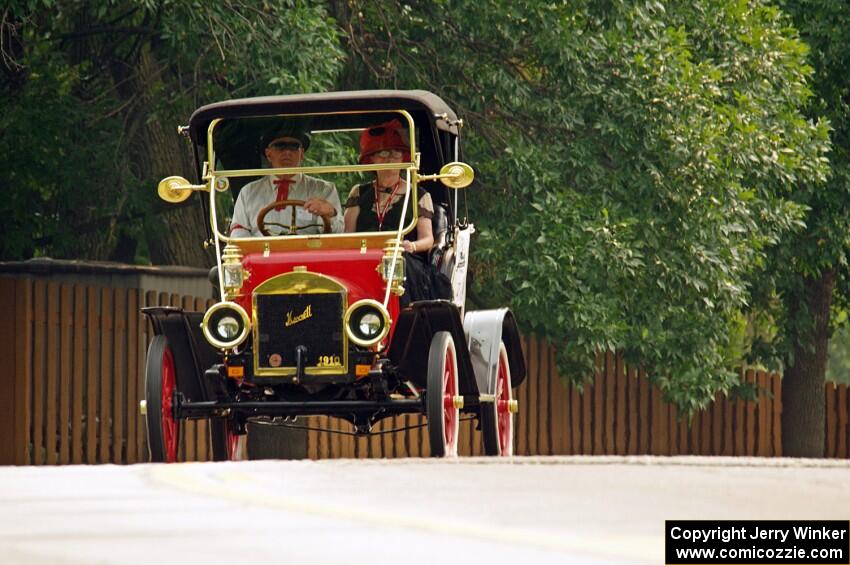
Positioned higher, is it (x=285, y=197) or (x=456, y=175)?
(x=456, y=175)

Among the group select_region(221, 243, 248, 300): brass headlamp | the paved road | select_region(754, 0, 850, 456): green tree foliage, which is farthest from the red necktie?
select_region(754, 0, 850, 456): green tree foliage

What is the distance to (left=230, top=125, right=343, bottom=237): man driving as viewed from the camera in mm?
11734

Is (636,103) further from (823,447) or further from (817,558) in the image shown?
(817,558)

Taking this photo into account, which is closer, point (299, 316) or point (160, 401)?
point (299, 316)

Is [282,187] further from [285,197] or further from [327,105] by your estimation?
[327,105]

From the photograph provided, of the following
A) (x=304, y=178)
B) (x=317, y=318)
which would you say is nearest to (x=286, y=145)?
(x=304, y=178)

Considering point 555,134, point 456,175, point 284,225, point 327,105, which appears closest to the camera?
point 456,175

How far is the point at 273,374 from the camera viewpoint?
11078 mm

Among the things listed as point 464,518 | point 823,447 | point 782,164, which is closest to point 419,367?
point 464,518

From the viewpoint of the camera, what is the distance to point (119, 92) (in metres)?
21.5

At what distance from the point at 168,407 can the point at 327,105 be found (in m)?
2.07

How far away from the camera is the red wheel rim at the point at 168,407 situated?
11.4m

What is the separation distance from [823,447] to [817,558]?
21469mm

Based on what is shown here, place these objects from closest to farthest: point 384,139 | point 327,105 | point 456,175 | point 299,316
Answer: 1. point 299,316
2. point 456,175
3. point 327,105
4. point 384,139
